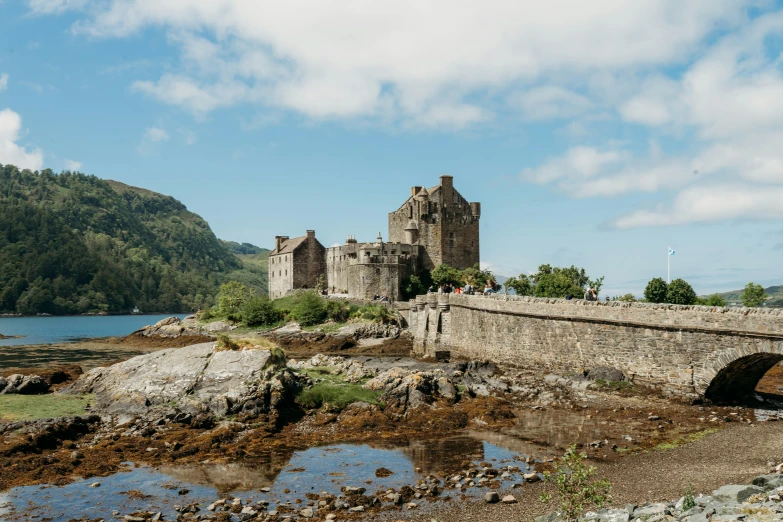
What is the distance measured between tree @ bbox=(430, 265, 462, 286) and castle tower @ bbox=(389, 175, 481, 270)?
2.71m

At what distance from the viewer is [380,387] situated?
26.7 metres

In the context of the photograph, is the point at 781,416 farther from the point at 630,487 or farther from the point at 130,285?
the point at 130,285

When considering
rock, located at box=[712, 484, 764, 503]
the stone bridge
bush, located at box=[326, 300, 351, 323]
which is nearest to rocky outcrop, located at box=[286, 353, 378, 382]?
the stone bridge

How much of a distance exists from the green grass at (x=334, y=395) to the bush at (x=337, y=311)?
30.8 metres

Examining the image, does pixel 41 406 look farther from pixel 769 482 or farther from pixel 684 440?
pixel 769 482

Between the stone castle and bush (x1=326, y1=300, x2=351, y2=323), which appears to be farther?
the stone castle

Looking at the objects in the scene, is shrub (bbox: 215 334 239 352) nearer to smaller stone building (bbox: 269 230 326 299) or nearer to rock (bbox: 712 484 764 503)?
rock (bbox: 712 484 764 503)

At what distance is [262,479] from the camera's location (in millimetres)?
17109

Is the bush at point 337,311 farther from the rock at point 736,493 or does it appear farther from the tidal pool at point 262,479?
the rock at point 736,493

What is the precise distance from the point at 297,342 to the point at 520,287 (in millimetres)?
22917

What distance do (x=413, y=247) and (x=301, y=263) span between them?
1768cm

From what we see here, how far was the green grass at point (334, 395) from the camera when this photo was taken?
982 inches

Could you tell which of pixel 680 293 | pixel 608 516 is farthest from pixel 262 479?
pixel 680 293

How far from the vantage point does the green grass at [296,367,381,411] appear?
25.0 meters
